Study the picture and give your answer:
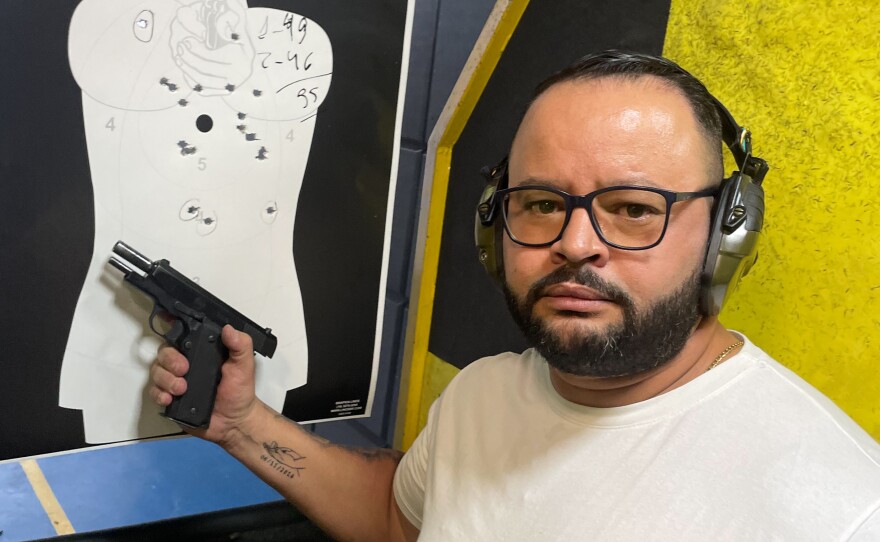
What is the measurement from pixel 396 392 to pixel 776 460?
1056 millimetres

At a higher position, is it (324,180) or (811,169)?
(811,169)

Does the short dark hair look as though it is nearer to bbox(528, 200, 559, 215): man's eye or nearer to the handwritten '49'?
bbox(528, 200, 559, 215): man's eye

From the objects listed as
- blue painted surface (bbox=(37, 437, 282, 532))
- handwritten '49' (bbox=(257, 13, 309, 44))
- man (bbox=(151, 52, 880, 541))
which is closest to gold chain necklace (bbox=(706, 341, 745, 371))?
man (bbox=(151, 52, 880, 541))

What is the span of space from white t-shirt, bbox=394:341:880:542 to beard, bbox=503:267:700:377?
6cm

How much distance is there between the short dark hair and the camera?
2.70ft

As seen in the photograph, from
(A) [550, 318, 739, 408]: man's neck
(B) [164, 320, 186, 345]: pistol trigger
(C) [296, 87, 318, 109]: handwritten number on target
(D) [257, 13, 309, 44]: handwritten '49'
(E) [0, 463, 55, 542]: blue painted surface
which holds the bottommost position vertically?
(E) [0, 463, 55, 542]: blue painted surface

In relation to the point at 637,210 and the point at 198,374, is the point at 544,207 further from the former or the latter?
the point at 198,374

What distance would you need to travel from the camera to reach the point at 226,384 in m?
1.10

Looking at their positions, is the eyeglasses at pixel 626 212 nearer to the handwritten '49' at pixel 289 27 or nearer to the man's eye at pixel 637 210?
the man's eye at pixel 637 210

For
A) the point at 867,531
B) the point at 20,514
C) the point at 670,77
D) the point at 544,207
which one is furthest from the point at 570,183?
Result: the point at 20,514

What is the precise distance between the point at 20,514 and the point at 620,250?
1.34 metres

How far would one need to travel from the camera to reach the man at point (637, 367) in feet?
2.40

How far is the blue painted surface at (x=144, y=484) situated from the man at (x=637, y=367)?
815 millimetres

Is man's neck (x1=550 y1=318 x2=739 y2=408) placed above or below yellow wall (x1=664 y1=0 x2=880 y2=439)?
below
